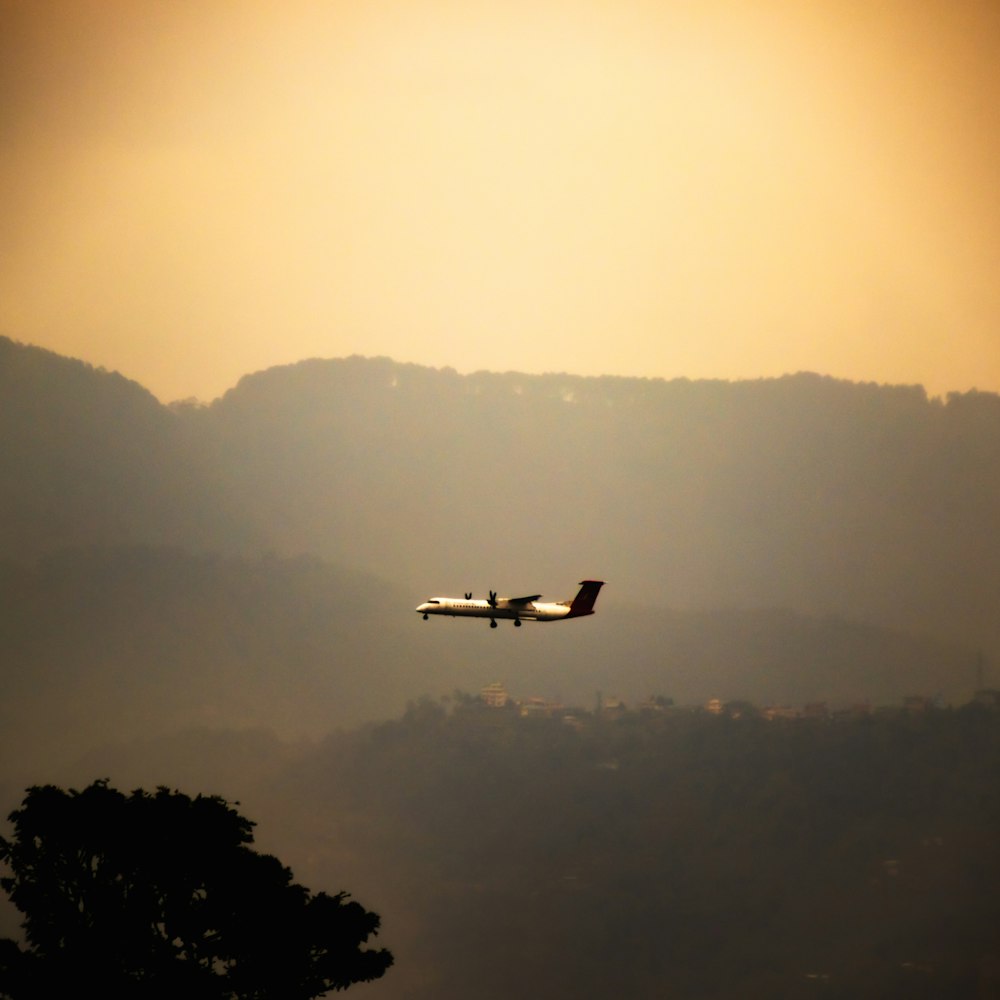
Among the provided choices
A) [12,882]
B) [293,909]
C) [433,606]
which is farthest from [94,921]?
[433,606]

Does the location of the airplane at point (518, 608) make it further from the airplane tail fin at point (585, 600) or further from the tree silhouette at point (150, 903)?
the tree silhouette at point (150, 903)

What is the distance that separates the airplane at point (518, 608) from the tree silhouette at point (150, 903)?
55277mm

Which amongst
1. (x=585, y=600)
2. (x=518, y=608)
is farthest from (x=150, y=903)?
(x=585, y=600)

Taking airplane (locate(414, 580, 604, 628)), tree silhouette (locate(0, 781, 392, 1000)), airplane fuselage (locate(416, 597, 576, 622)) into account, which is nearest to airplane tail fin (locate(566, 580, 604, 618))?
airplane (locate(414, 580, 604, 628))

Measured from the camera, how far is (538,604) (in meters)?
169

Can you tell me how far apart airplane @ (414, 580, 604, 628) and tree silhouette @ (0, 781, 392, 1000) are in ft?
181

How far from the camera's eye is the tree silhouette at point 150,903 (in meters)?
106

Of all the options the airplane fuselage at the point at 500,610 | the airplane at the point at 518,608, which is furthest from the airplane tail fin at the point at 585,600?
the airplane fuselage at the point at 500,610

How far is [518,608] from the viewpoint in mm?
166750

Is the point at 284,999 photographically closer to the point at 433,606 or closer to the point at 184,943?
the point at 184,943

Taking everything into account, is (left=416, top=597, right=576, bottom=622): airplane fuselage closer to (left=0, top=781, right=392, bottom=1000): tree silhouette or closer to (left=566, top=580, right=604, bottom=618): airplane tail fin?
(left=566, top=580, right=604, bottom=618): airplane tail fin

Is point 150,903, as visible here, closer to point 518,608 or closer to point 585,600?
point 518,608

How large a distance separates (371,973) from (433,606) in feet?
191

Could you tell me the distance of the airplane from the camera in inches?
6496
